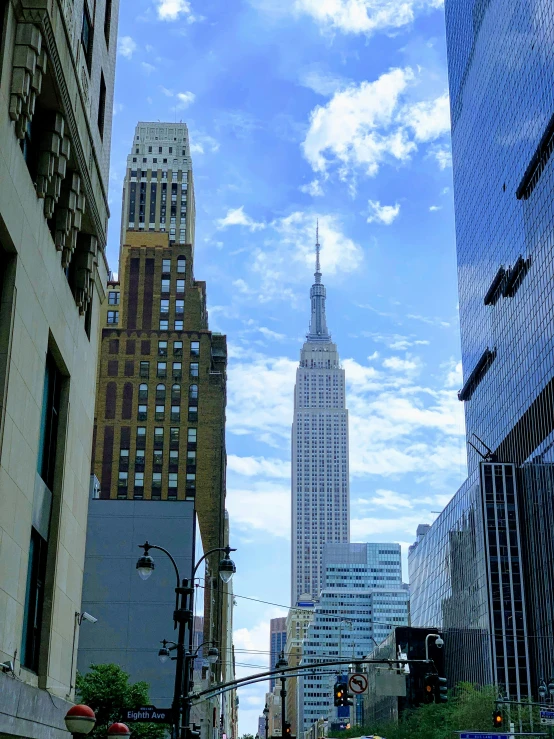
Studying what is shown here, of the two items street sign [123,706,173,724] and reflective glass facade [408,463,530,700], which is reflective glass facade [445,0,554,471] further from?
street sign [123,706,173,724]

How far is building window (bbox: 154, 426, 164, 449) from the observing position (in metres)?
121

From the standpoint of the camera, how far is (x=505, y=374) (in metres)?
126

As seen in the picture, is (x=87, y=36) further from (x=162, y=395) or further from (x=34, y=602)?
(x=162, y=395)

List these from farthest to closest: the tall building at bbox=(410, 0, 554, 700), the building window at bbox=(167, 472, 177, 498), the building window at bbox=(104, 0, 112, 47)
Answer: the building window at bbox=(167, 472, 177, 498)
the tall building at bbox=(410, 0, 554, 700)
the building window at bbox=(104, 0, 112, 47)

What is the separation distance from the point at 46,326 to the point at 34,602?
742 centimetres

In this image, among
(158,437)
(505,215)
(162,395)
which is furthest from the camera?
(505,215)

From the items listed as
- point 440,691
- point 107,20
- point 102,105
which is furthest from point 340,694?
point 107,20

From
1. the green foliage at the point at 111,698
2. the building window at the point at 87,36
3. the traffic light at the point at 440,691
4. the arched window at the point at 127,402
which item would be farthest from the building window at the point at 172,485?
the building window at the point at 87,36

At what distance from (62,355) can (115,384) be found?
9675 centimetres

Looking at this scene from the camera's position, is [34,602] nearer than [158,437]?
Yes

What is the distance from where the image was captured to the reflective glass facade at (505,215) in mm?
109438

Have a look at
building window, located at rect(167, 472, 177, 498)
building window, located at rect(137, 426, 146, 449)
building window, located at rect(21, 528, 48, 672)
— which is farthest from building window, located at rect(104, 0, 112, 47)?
building window, located at rect(167, 472, 177, 498)

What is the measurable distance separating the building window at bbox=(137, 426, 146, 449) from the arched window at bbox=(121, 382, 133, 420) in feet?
7.54

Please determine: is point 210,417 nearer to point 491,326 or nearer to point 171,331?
point 171,331
